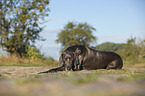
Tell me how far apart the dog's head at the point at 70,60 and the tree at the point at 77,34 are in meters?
25.0

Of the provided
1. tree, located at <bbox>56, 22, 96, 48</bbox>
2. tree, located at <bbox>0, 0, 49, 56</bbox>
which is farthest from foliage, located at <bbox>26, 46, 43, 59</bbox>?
tree, located at <bbox>56, 22, 96, 48</bbox>

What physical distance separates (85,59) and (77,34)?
25.8 m

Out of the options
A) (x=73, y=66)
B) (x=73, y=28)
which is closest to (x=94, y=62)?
(x=73, y=66)

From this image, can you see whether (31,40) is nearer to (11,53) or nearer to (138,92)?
(11,53)

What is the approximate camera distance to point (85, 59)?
7977mm

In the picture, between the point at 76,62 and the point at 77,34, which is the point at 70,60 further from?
the point at 77,34

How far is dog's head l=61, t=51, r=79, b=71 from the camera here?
743cm

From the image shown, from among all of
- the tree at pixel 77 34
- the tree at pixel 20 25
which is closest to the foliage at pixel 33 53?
the tree at pixel 20 25

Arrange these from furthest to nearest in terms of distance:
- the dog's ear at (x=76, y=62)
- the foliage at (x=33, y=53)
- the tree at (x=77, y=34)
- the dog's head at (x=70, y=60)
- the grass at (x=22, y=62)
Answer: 1. the tree at (x=77, y=34)
2. the foliage at (x=33, y=53)
3. the grass at (x=22, y=62)
4. the dog's ear at (x=76, y=62)
5. the dog's head at (x=70, y=60)

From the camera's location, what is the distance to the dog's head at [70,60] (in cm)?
743

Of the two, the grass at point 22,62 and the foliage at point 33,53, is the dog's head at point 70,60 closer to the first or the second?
the grass at point 22,62

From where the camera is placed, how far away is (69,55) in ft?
24.7

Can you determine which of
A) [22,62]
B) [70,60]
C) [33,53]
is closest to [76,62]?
[70,60]

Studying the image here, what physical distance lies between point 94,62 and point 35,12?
13190 millimetres
